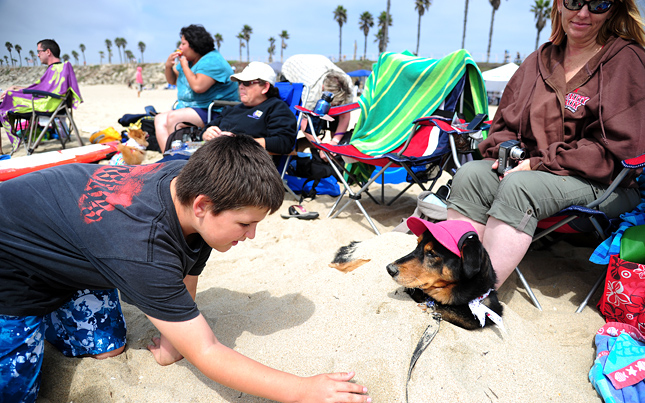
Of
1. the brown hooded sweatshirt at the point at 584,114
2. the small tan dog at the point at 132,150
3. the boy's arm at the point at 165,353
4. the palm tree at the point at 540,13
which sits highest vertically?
the palm tree at the point at 540,13

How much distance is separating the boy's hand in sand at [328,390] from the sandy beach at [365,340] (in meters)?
0.26

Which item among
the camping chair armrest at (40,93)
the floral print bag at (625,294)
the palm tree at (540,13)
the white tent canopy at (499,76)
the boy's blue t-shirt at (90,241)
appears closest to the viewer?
the boy's blue t-shirt at (90,241)

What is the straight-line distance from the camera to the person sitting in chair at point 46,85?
6227 mm

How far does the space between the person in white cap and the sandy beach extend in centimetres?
173

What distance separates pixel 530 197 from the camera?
225 cm

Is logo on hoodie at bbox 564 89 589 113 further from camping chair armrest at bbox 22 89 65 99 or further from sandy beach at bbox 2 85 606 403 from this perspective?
camping chair armrest at bbox 22 89 65 99

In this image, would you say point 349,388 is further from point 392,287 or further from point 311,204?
point 311,204

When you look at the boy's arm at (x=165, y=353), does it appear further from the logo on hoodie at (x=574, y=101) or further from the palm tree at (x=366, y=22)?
the palm tree at (x=366, y=22)

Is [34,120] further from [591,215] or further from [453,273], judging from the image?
[591,215]

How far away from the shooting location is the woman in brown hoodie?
227 centimetres

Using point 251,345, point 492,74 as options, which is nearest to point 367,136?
point 251,345

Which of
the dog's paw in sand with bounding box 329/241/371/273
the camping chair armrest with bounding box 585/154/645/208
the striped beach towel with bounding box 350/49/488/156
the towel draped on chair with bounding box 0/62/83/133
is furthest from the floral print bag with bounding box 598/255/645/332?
the towel draped on chair with bounding box 0/62/83/133

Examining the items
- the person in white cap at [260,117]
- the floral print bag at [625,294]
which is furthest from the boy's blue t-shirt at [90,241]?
the person in white cap at [260,117]

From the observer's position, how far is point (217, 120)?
4.77 meters
